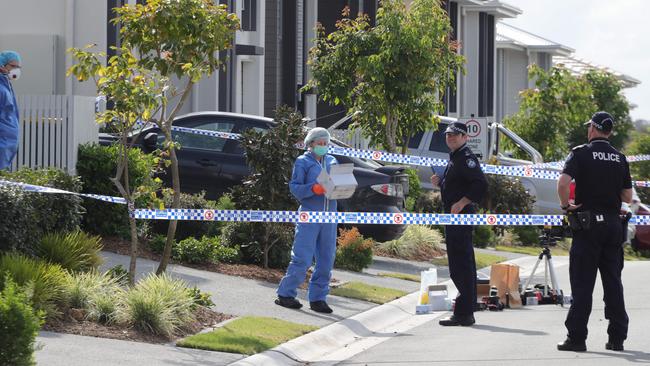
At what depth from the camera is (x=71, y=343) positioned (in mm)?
9727

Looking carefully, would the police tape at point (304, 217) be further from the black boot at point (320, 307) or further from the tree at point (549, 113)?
the tree at point (549, 113)

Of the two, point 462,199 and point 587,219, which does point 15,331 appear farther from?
point 462,199

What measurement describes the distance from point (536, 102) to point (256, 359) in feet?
73.9

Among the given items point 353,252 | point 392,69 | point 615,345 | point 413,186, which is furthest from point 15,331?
point 413,186

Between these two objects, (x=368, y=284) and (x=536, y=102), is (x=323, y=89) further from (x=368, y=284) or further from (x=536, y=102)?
(x=536, y=102)

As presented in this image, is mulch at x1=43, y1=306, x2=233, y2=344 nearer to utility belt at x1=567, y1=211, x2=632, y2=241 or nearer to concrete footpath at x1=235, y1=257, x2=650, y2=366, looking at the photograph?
concrete footpath at x1=235, y1=257, x2=650, y2=366

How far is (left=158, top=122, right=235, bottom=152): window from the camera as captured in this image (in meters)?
17.8

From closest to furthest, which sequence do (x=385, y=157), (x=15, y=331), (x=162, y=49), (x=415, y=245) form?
(x=15, y=331)
(x=162, y=49)
(x=385, y=157)
(x=415, y=245)

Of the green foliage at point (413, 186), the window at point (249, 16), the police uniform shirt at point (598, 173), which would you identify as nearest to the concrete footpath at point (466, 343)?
the police uniform shirt at point (598, 173)

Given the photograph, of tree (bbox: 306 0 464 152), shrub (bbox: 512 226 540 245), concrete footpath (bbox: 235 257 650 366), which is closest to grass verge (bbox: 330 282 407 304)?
concrete footpath (bbox: 235 257 650 366)

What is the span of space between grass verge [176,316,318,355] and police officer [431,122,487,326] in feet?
5.57

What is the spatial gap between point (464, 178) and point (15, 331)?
5.86m

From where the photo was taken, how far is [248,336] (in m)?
10.6

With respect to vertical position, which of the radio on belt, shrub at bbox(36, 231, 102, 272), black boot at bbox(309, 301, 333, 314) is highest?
the radio on belt
